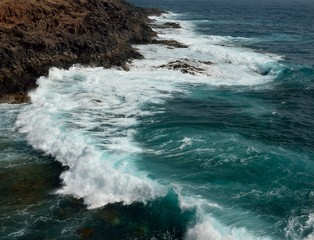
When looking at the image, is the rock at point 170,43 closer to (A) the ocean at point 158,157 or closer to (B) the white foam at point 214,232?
(A) the ocean at point 158,157

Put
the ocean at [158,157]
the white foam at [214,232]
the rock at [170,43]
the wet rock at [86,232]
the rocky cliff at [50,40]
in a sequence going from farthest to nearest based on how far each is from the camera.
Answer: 1. the rock at [170,43]
2. the rocky cliff at [50,40]
3. the ocean at [158,157]
4. the wet rock at [86,232]
5. the white foam at [214,232]

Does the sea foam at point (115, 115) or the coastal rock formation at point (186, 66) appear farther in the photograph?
the coastal rock formation at point (186, 66)

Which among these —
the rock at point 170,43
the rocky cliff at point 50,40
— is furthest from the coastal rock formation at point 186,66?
the rock at point 170,43

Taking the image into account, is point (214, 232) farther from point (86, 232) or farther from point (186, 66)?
point (186, 66)

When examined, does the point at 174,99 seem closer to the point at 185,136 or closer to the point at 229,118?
the point at 229,118

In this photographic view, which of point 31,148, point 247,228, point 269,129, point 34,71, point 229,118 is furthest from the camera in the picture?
point 34,71

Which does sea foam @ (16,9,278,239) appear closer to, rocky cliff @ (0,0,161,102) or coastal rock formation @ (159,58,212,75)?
coastal rock formation @ (159,58,212,75)

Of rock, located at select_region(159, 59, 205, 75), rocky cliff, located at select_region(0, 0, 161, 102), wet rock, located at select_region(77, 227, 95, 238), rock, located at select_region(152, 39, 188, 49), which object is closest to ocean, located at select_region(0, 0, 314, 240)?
wet rock, located at select_region(77, 227, 95, 238)

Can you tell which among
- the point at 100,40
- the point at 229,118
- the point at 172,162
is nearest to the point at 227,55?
the point at 100,40
